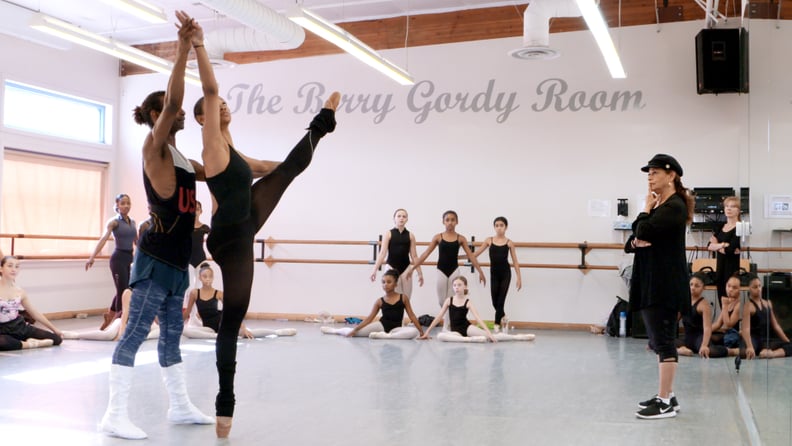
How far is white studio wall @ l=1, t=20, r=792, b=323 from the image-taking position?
8.50 metres

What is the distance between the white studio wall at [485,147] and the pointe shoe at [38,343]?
3712 millimetres

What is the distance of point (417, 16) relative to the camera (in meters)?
9.49

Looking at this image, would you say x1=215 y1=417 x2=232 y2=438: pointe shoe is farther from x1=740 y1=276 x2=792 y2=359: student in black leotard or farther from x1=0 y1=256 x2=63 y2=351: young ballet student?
x1=0 y1=256 x2=63 y2=351: young ballet student

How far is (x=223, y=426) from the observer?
3113 millimetres

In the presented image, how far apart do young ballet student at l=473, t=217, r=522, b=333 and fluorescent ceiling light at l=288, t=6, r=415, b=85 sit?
2.09 meters

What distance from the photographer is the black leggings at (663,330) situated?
3707 mm

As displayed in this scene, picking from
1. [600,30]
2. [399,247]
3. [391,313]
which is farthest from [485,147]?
[600,30]

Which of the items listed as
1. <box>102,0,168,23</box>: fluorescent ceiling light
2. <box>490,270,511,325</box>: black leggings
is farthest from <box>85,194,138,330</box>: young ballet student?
<box>490,270,511,325</box>: black leggings

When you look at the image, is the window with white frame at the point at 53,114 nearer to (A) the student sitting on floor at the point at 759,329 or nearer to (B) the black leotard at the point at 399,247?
(B) the black leotard at the point at 399,247

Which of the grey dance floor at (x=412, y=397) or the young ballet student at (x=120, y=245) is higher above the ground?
the young ballet student at (x=120, y=245)

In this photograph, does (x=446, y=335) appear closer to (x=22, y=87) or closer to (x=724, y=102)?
(x=724, y=102)

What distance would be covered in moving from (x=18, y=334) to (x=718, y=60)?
7.38 m

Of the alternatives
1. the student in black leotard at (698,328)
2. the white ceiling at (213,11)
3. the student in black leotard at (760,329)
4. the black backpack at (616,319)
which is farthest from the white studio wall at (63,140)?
the student in black leotard at (760,329)

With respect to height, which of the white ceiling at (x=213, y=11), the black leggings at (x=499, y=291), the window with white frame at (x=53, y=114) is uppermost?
the white ceiling at (x=213, y=11)
